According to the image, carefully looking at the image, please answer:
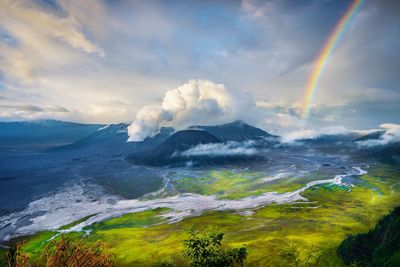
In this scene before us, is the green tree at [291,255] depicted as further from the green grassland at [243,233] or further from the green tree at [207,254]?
the green tree at [207,254]

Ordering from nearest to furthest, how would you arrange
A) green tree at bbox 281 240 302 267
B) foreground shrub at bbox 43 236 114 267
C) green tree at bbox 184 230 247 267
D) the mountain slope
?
foreground shrub at bbox 43 236 114 267 < green tree at bbox 184 230 247 267 < the mountain slope < green tree at bbox 281 240 302 267

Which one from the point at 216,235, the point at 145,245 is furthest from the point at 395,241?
the point at 145,245

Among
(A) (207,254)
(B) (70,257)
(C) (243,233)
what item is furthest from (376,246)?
(B) (70,257)

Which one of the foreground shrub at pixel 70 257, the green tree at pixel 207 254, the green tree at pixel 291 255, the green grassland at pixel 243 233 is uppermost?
the foreground shrub at pixel 70 257

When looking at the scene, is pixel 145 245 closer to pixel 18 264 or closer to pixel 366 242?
pixel 366 242

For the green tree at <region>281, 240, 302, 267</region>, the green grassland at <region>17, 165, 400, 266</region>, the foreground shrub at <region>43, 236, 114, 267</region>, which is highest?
the foreground shrub at <region>43, 236, 114, 267</region>

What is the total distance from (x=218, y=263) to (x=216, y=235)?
619 centimetres

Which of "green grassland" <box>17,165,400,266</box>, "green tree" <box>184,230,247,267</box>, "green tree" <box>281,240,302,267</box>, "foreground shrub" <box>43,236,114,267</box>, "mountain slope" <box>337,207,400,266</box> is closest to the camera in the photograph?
"foreground shrub" <box>43,236,114,267</box>

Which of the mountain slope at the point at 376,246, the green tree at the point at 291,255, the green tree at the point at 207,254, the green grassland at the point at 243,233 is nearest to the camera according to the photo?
the green tree at the point at 207,254

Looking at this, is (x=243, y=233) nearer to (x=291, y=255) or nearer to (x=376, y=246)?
(x=291, y=255)

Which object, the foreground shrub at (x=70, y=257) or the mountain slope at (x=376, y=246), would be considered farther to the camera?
the mountain slope at (x=376, y=246)

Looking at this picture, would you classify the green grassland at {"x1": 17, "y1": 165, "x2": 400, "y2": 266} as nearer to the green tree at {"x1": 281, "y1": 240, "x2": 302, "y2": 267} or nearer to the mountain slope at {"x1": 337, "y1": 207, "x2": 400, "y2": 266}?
the green tree at {"x1": 281, "y1": 240, "x2": 302, "y2": 267}

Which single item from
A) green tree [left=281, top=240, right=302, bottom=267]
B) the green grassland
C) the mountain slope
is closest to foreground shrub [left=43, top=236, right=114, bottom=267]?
green tree [left=281, top=240, right=302, bottom=267]

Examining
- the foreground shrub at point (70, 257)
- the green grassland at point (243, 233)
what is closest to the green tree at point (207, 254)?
the green grassland at point (243, 233)
